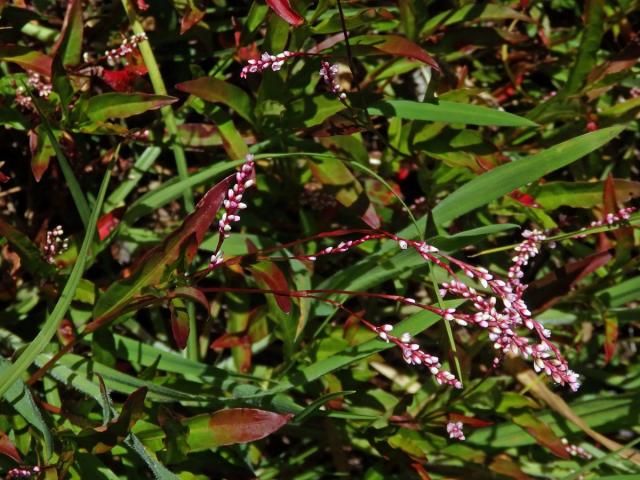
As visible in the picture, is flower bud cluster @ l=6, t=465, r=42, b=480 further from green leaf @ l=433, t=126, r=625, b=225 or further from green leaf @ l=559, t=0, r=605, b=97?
green leaf @ l=559, t=0, r=605, b=97

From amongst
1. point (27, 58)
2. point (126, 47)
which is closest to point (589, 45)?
point (126, 47)

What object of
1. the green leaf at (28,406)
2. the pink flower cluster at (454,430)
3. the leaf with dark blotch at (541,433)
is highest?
the green leaf at (28,406)

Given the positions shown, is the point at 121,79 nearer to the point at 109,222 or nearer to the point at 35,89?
the point at 35,89

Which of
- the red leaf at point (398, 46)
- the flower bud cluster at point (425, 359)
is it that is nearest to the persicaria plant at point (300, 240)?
the red leaf at point (398, 46)

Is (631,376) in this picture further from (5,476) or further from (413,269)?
(5,476)

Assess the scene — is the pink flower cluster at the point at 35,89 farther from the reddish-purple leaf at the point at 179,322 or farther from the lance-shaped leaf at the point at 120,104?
the reddish-purple leaf at the point at 179,322

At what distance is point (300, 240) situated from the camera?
1659mm

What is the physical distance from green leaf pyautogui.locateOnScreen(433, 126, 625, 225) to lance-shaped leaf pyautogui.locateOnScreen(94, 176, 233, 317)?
0.56m

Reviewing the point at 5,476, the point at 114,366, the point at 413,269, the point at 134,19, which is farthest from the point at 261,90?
the point at 5,476

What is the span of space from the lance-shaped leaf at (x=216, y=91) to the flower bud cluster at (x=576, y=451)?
4.03 ft

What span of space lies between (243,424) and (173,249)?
40cm

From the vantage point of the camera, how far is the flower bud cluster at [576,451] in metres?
2.13

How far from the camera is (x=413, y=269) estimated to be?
1.99 meters

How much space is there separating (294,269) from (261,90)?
470 millimetres
